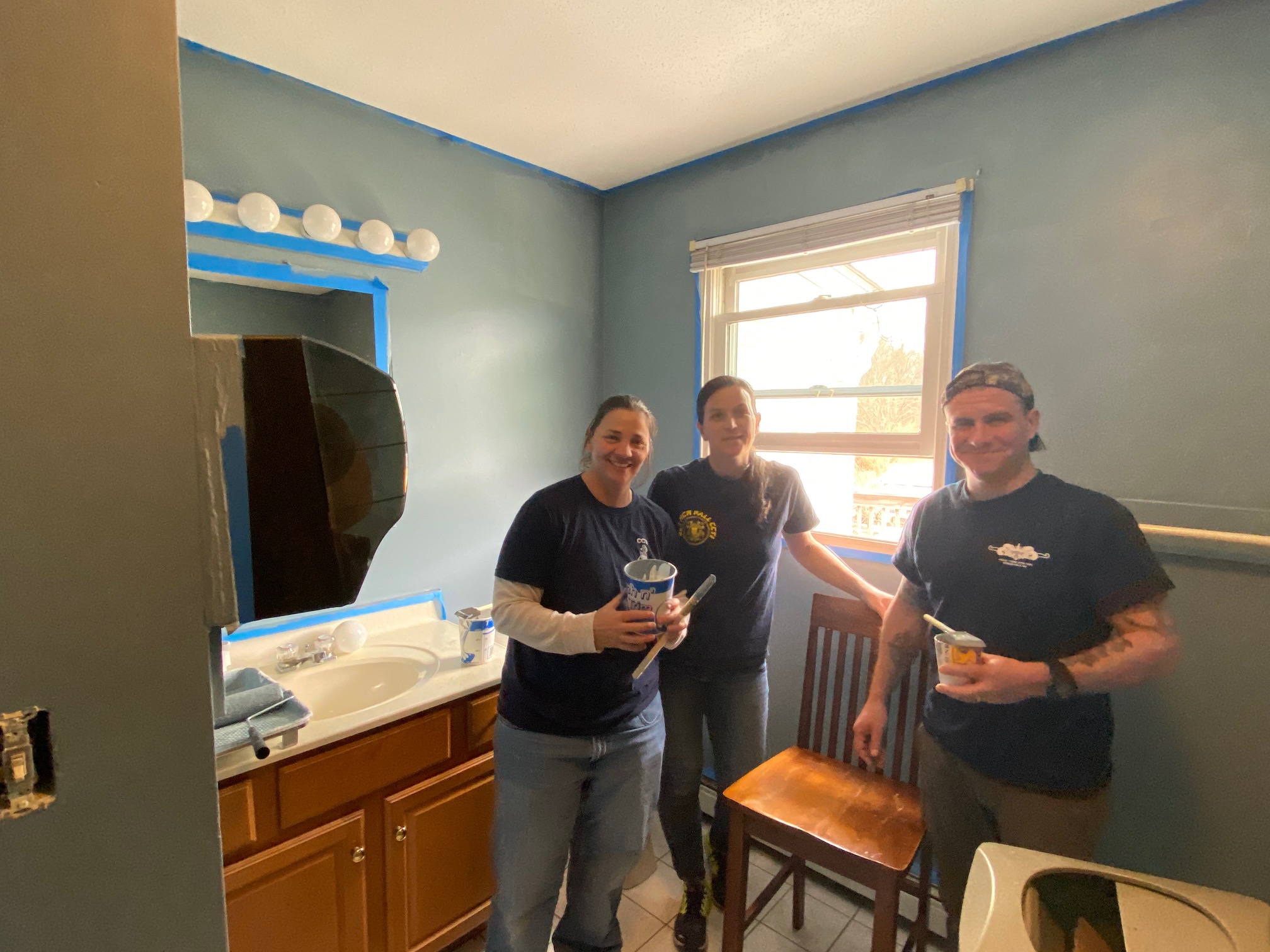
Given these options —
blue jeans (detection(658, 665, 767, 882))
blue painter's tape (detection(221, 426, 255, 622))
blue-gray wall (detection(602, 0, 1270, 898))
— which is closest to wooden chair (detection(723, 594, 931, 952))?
blue jeans (detection(658, 665, 767, 882))

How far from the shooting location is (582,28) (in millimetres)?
1436

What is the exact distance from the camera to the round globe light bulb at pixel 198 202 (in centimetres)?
144

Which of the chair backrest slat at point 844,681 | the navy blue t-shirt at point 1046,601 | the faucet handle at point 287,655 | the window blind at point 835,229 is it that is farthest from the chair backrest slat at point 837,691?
the faucet handle at point 287,655

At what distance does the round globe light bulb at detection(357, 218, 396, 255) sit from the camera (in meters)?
1.77

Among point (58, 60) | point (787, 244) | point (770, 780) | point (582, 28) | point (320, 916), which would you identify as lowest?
point (320, 916)

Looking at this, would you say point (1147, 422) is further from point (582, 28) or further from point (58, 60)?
point (58, 60)

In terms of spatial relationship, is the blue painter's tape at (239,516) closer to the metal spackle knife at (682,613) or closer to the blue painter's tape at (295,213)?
the metal spackle knife at (682,613)

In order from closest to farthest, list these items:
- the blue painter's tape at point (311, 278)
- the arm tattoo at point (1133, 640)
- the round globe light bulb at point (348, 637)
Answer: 1. the arm tattoo at point (1133, 640)
2. the blue painter's tape at point (311, 278)
3. the round globe light bulb at point (348, 637)

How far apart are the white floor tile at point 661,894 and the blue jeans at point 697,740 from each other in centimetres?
15

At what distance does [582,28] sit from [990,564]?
4.99 feet

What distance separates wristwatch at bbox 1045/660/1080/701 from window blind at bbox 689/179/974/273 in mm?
1184

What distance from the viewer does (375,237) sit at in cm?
178

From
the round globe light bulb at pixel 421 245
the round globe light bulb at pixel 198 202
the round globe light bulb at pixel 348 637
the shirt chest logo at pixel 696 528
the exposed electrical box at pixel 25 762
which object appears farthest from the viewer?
the round globe light bulb at pixel 421 245

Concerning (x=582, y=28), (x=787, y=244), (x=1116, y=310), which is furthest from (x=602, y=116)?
(x=1116, y=310)
